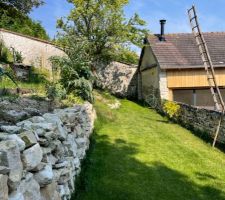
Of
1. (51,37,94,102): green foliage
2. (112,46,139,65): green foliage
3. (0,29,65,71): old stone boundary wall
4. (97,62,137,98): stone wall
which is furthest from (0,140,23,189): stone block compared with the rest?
(97,62,137,98): stone wall

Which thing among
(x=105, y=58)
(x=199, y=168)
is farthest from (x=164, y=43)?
(x=199, y=168)

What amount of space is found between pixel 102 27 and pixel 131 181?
18282 mm

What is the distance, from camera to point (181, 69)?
23.5 m

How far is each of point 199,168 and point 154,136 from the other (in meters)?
4.02

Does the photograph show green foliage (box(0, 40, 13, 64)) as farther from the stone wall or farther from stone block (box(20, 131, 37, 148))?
stone block (box(20, 131, 37, 148))

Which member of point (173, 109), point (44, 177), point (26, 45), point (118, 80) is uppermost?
point (26, 45)

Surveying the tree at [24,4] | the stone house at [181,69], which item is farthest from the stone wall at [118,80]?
the tree at [24,4]

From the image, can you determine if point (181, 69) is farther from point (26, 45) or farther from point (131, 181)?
point (131, 181)

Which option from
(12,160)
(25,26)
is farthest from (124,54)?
(12,160)

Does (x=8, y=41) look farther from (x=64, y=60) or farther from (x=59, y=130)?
(x=59, y=130)

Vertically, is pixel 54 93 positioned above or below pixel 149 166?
above

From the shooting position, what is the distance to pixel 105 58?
26828 millimetres

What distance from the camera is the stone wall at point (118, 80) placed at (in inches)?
1121

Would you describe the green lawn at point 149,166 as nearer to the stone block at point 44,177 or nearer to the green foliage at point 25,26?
the stone block at point 44,177
